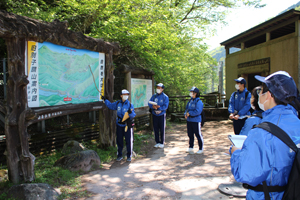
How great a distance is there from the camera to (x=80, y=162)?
15.6ft

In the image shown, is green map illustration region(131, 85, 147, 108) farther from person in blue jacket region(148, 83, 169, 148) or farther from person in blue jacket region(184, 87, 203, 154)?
person in blue jacket region(184, 87, 203, 154)

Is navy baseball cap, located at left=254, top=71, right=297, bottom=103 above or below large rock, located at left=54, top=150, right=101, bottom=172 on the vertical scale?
above

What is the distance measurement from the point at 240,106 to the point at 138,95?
3.70m

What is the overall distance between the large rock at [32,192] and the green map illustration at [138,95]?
14.9 feet

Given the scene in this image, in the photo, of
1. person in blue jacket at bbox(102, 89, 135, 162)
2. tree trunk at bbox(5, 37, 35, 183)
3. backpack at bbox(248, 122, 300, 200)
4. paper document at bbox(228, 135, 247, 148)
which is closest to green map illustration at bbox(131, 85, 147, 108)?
person in blue jacket at bbox(102, 89, 135, 162)

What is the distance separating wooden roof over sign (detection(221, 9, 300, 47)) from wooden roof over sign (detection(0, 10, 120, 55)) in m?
8.59

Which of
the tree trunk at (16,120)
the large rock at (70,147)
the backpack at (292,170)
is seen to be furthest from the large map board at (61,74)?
the backpack at (292,170)

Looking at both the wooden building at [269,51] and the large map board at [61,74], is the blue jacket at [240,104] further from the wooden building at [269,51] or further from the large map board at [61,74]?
the wooden building at [269,51]

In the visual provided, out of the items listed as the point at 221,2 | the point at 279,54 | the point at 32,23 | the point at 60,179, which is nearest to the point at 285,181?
the point at 60,179

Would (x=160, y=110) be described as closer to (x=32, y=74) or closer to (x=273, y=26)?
(x=32, y=74)

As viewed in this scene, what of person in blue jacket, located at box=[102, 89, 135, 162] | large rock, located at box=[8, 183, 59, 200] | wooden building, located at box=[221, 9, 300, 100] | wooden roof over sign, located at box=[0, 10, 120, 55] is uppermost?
wooden building, located at box=[221, 9, 300, 100]

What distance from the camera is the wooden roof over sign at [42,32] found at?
3.71 meters

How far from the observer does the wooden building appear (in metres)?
9.68

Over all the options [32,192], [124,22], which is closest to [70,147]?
[32,192]
